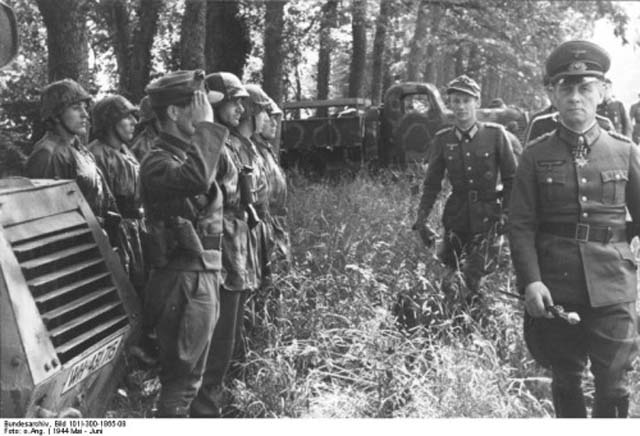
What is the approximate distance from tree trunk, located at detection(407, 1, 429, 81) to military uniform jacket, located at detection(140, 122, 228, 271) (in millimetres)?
6286

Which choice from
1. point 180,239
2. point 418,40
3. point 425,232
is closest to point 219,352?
point 180,239

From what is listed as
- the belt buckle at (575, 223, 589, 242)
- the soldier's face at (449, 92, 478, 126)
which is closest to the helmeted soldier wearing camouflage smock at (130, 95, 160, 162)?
the soldier's face at (449, 92, 478, 126)

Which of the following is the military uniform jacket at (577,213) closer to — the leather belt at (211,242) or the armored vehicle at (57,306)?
the leather belt at (211,242)

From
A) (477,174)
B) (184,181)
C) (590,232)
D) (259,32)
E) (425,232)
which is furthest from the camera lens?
(259,32)

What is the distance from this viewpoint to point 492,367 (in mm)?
3854

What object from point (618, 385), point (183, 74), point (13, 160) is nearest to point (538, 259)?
point (618, 385)

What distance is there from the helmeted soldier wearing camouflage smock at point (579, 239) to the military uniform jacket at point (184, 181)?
1.26 m

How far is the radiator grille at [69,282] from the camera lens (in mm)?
2359

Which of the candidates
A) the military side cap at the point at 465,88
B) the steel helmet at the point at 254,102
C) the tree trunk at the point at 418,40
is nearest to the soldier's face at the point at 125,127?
the steel helmet at the point at 254,102

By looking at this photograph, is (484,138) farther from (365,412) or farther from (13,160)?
(13,160)

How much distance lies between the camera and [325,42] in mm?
10344

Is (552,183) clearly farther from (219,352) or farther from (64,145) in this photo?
(64,145)

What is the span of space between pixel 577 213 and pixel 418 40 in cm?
778

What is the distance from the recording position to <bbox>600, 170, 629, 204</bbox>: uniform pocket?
3.09 meters
